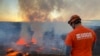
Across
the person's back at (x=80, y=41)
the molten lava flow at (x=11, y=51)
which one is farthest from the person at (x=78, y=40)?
the molten lava flow at (x=11, y=51)

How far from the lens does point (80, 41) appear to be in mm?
3170

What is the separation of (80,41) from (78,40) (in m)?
0.03

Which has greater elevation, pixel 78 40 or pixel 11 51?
pixel 78 40

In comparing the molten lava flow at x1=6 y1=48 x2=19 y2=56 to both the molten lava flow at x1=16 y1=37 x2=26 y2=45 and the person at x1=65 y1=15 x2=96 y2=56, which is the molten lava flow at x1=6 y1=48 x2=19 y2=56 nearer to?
the molten lava flow at x1=16 y1=37 x2=26 y2=45

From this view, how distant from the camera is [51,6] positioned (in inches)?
182

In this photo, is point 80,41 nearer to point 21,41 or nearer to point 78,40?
point 78,40

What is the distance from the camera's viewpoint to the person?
10.3 feet

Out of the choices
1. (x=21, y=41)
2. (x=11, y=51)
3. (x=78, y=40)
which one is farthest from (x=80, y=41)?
(x=11, y=51)

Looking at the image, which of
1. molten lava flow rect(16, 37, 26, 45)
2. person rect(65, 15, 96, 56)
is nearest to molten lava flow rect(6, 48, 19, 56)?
molten lava flow rect(16, 37, 26, 45)

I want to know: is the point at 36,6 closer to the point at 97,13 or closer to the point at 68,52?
the point at 97,13

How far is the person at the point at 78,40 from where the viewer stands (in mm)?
3145

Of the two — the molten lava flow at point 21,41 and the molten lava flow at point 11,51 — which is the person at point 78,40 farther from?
the molten lava flow at point 11,51

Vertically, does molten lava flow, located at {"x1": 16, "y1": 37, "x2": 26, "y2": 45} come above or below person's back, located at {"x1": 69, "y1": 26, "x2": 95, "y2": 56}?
below

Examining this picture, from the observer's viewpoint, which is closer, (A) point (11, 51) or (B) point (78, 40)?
(B) point (78, 40)
